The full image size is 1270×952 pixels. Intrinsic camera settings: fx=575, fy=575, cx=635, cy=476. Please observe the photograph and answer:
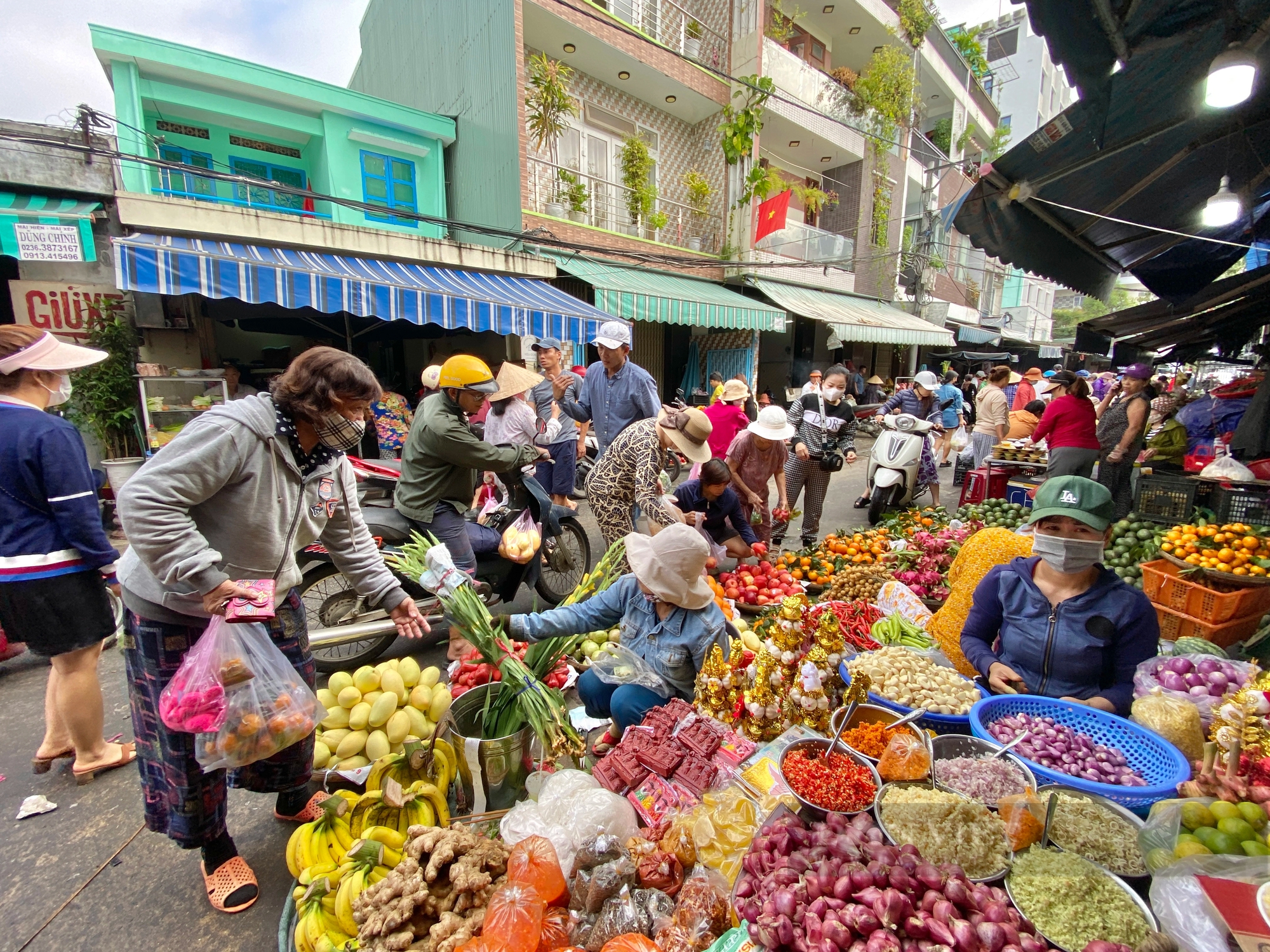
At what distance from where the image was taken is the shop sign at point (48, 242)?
5.73 m

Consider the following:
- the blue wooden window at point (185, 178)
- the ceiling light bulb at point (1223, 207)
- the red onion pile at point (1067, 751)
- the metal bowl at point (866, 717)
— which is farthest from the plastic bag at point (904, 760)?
the blue wooden window at point (185, 178)

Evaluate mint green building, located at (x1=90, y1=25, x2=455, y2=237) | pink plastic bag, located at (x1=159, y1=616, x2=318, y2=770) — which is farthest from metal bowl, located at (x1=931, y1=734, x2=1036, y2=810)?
mint green building, located at (x1=90, y1=25, x2=455, y2=237)

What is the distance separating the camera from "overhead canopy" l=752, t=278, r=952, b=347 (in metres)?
14.2

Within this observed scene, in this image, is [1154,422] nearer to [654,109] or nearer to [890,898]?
[890,898]

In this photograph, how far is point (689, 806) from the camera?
2.02 metres

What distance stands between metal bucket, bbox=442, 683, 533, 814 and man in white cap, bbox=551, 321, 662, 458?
10.6 feet

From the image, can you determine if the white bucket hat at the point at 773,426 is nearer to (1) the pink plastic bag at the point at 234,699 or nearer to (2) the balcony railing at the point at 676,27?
(1) the pink plastic bag at the point at 234,699

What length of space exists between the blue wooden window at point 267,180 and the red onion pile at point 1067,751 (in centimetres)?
1249

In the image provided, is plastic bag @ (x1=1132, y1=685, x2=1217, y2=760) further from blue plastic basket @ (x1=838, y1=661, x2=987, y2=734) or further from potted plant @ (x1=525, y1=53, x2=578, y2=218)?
potted plant @ (x1=525, y1=53, x2=578, y2=218)

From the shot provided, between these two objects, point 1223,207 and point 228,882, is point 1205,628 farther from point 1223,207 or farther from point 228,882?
point 228,882

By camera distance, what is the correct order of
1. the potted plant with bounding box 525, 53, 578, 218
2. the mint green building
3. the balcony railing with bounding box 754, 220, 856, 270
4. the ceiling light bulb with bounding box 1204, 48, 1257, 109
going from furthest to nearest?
the balcony railing with bounding box 754, 220, 856, 270
the potted plant with bounding box 525, 53, 578, 218
the mint green building
the ceiling light bulb with bounding box 1204, 48, 1257, 109

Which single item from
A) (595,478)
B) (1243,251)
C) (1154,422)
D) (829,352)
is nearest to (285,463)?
(595,478)

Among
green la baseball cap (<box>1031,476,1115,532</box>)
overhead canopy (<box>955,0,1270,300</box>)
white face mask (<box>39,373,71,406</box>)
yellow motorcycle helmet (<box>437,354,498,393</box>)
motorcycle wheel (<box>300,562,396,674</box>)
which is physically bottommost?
motorcycle wheel (<box>300,562,396,674</box>)

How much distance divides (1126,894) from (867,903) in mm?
707
